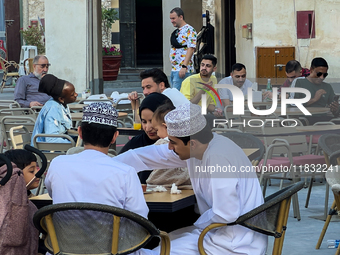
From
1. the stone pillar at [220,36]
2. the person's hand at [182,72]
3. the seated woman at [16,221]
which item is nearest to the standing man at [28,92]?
the person's hand at [182,72]

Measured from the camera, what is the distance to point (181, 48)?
33.3ft

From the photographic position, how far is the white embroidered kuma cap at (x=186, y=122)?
3.11 metres

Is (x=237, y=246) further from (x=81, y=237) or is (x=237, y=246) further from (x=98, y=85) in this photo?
(x=98, y=85)

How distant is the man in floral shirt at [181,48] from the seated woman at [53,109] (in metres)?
3.98

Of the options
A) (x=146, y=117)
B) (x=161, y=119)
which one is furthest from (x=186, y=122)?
(x=146, y=117)

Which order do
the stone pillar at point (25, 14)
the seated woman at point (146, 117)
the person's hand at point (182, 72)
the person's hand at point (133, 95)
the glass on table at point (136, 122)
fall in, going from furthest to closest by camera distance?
the stone pillar at point (25, 14)
the person's hand at point (182, 72)
the person's hand at point (133, 95)
the glass on table at point (136, 122)
the seated woman at point (146, 117)

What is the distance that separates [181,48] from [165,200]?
6.99m

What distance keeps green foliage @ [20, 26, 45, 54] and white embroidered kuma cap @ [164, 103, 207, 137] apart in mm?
17706

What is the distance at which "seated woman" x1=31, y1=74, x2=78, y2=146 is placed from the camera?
6.05 metres

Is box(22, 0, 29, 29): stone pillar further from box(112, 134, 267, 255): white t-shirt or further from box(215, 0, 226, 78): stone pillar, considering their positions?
box(112, 134, 267, 255): white t-shirt

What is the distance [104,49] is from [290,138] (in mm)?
14582

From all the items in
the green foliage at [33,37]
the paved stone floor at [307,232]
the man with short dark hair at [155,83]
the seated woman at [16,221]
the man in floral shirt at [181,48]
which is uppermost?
the green foliage at [33,37]

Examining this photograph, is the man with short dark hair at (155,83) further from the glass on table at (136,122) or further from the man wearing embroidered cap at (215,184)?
the man wearing embroidered cap at (215,184)

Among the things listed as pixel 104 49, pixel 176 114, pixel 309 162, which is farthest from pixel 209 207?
pixel 104 49
